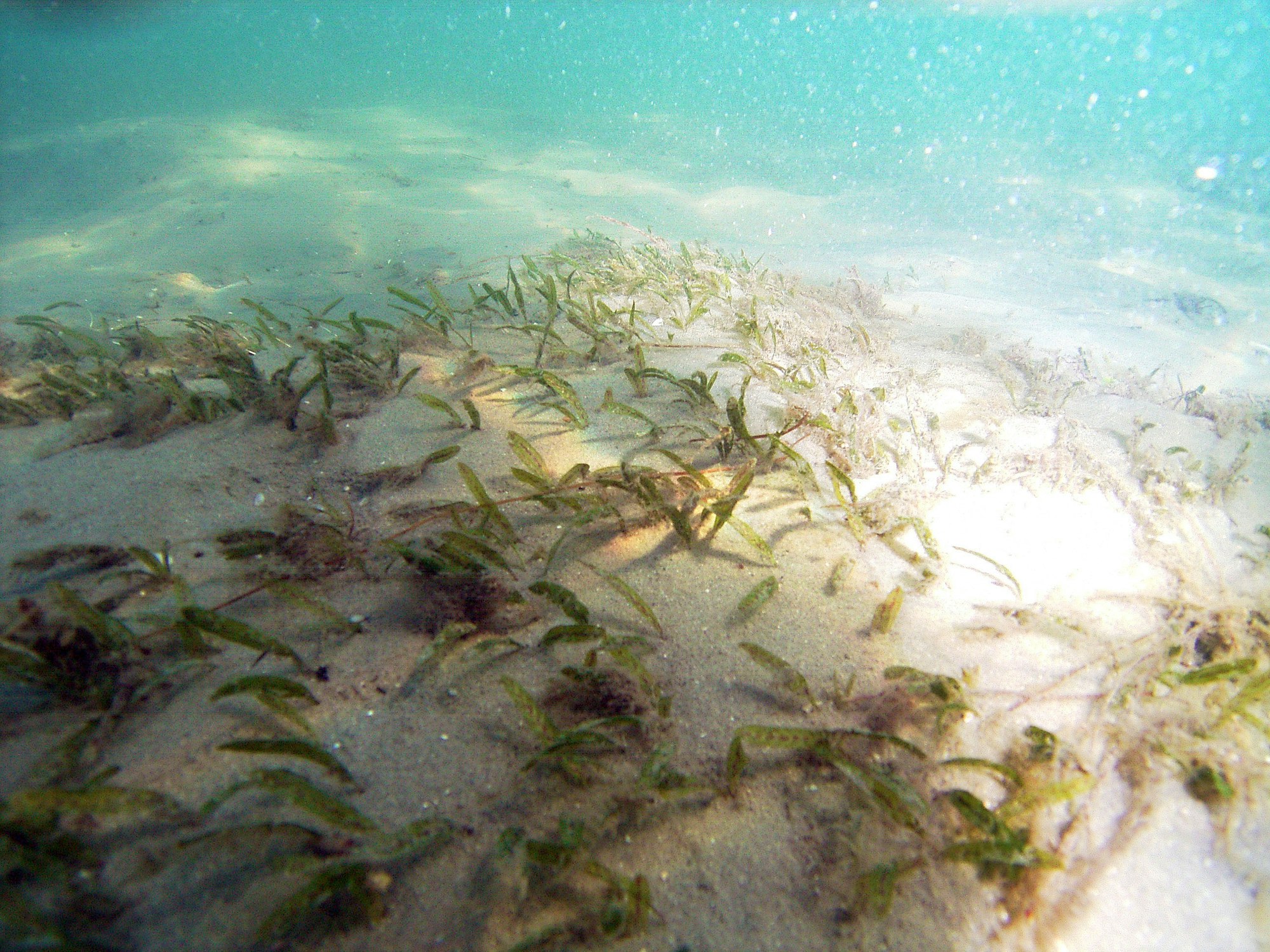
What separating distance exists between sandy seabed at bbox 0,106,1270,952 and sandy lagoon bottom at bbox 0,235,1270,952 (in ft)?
0.05

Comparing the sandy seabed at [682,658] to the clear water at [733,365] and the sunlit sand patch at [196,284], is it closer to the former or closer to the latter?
the clear water at [733,365]

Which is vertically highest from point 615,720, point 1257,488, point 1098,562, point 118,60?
point 118,60

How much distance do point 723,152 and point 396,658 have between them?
A: 99.1 ft

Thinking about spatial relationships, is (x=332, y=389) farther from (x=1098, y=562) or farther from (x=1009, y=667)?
(x=1098, y=562)

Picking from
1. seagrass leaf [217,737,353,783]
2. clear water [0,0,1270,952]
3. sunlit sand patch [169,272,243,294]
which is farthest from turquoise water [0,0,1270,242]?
seagrass leaf [217,737,353,783]

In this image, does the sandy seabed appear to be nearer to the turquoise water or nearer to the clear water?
the clear water

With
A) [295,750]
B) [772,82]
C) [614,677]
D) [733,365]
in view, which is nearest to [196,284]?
[733,365]

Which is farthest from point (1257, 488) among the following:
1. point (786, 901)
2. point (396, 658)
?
point (396, 658)

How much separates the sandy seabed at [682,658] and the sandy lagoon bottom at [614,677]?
1cm

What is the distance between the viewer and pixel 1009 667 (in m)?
2.17

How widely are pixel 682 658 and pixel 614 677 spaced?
32 cm

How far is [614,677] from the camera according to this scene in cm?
194

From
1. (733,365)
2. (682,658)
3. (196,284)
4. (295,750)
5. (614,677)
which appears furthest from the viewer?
(196,284)

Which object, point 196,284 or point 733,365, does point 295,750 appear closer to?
point 733,365
